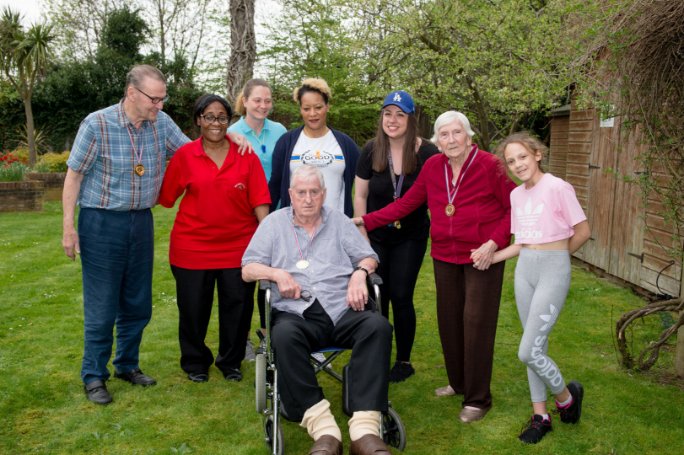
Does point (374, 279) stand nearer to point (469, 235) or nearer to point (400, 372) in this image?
point (469, 235)

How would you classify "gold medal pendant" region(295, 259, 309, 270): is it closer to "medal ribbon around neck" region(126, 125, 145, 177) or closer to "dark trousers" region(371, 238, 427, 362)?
"dark trousers" region(371, 238, 427, 362)

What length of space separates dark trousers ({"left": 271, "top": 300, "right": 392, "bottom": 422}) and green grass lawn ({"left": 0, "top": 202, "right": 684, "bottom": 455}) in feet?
1.40

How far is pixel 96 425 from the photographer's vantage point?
11.4 feet

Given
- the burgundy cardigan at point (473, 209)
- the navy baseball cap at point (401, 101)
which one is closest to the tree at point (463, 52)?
the navy baseball cap at point (401, 101)

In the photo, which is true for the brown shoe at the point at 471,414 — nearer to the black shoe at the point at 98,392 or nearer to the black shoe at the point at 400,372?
the black shoe at the point at 400,372

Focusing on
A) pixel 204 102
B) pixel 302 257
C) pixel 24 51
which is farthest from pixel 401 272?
pixel 24 51

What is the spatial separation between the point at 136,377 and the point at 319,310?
151 centimetres

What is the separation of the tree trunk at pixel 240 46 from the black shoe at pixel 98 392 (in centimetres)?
450

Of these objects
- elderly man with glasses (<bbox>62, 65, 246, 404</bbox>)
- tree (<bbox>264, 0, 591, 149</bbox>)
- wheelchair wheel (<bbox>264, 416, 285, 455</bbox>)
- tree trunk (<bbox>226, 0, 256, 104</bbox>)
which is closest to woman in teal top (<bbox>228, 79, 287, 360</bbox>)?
elderly man with glasses (<bbox>62, 65, 246, 404</bbox>)

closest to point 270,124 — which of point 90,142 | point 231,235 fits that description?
point 231,235

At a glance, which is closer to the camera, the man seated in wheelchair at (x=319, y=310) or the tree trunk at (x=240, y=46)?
the man seated in wheelchair at (x=319, y=310)

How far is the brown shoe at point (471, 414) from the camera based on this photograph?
3.53 meters

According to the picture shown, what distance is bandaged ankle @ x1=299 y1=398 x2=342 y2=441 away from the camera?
2.89 meters

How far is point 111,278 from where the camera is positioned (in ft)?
12.3
